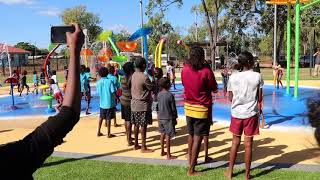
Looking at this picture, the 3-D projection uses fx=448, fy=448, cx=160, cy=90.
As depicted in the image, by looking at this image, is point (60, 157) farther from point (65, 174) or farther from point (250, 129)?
point (250, 129)

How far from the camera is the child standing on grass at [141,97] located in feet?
27.2

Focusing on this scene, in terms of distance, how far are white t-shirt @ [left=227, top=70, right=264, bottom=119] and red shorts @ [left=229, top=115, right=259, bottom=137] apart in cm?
6

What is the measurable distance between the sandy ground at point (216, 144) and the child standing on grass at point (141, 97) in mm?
577

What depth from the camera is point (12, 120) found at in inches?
530

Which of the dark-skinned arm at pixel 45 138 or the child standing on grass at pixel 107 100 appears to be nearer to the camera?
the dark-skinned arm at pixel 45 138

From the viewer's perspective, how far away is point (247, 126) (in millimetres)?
6465

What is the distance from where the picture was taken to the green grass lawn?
6652 mm

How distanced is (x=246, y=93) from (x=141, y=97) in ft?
8.03

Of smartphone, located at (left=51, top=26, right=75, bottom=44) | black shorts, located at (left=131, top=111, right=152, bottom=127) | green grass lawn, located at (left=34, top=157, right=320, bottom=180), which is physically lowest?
green grass lawn, located at (left=34, top=157, right=320, bottom=180)

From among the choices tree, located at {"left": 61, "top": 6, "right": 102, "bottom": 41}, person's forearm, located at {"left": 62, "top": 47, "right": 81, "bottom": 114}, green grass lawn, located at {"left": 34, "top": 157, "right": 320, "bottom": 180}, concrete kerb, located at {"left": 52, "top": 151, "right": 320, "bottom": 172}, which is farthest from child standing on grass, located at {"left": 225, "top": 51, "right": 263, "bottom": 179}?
tree, located at {"left": 61, "top": 6, "right": 102, "bottom": 41}

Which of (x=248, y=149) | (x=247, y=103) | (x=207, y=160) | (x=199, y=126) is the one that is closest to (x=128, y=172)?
(x=199, y=126)

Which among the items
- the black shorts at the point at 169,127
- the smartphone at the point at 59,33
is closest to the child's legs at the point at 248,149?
the black shorts at the point at 169,127

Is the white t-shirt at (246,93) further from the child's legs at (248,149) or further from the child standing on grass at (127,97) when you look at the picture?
the child standing on grass at (127,97)

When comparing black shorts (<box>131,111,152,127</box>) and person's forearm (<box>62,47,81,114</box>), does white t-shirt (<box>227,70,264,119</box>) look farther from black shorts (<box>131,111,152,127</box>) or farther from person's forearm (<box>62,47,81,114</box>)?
person's forearm (<box>62,47,81,114</box>)
